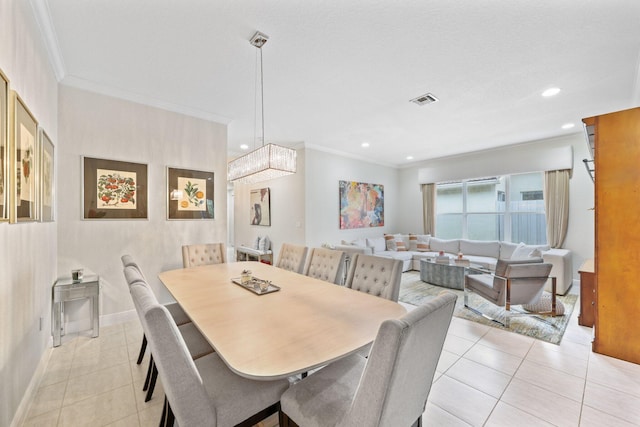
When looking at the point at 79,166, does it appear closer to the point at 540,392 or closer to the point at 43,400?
the point at 43,400

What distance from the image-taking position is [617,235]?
7.79 feet

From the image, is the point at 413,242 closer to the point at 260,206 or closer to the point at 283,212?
the point at 283,212

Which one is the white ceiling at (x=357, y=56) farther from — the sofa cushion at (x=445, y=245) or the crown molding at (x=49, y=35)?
the sofa cushion at (x=445, y=245)

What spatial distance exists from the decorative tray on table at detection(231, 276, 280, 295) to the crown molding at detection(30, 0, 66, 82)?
2.43 meters

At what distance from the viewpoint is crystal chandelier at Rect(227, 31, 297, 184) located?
2.50 meters

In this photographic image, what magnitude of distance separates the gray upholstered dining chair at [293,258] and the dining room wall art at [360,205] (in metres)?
2.80

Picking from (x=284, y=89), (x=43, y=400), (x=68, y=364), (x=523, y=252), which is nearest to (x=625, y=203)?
(x=523, y=252)

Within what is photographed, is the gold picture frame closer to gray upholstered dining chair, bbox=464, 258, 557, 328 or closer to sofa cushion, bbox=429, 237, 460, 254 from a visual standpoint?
gray upholstered dining chair, bbox=464, 258, 557, 328

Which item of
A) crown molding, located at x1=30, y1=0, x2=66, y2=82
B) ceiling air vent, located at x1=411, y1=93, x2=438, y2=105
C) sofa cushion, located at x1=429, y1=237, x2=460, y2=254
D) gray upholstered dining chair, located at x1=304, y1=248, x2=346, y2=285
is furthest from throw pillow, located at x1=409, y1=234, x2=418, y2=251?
crown molding, located at x1=30, y1=0, x2=66, y2=82

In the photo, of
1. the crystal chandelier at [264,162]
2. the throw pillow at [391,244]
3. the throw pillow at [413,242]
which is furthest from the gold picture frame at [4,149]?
the throw pillow at [413,242]

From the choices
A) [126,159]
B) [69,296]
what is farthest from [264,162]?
[69,296]

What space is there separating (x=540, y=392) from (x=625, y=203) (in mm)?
1840

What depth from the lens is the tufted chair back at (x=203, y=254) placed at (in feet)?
10.5

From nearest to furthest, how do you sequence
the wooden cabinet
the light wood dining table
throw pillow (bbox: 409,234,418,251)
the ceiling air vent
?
1. the light wood dining table
2. the wooden cabinet
3. the ceiling air vent
4. throw pillow (bbox: 409,234,418,251)
